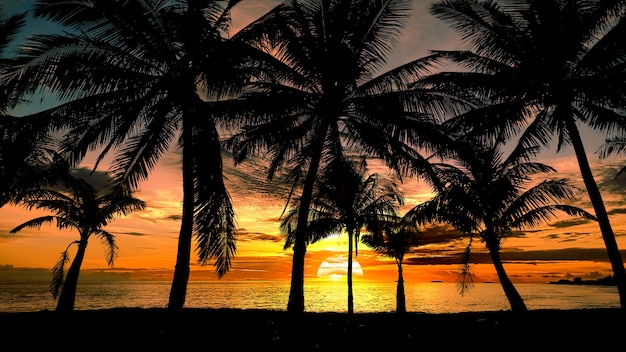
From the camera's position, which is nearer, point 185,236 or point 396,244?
point 185,236

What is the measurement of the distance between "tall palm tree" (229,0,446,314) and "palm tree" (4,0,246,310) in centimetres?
181

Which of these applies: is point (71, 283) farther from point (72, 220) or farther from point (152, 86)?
point (152, 86)

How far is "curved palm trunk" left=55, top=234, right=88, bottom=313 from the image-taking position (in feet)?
59.8

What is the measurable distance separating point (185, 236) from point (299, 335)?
3.68 meters

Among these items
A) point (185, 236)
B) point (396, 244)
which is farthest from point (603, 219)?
point (396, 244)

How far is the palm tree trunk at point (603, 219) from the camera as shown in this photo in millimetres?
9938

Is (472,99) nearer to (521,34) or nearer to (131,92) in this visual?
(521,34)

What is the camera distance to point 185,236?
30.6ft

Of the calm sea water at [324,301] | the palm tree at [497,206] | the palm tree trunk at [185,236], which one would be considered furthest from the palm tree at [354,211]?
the calm sea water at [324,301]

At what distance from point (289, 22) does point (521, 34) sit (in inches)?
282

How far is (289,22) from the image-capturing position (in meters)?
11.3

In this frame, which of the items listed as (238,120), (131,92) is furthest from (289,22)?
A: (131,92)

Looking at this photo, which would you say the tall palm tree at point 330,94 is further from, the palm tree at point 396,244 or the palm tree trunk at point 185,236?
the palm tree at point 396,244

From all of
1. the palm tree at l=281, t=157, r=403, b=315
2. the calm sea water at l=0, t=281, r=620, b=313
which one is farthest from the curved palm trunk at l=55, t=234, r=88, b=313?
the calm sea water at l=0, t=281, r=620, b=313
